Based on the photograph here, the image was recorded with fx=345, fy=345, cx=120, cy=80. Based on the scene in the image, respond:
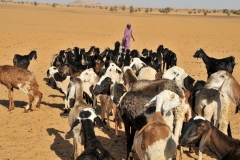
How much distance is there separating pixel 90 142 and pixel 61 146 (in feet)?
10.8

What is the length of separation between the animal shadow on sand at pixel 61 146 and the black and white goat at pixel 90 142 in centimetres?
207

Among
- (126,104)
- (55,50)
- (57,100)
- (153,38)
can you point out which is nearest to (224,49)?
(153,38)

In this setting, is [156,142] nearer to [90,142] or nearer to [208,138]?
[208,138]

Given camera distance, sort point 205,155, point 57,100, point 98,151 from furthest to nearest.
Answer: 1. point 57,100
2. point 205,155
3. point 98,151

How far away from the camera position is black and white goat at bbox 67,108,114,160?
5.07 meters

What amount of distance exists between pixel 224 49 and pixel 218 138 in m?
23.3

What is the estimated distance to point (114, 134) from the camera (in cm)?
969

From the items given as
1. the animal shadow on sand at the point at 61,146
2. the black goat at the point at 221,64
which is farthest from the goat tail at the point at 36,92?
Answer: the black goat at the point at 221,64

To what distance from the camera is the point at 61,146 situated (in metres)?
8.66

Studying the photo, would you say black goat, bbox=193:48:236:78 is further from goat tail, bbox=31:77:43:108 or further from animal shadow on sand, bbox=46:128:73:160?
animal shadow on sand, bbox=46:128:73:160

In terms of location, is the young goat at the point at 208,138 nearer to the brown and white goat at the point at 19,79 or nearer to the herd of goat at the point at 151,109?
the herd of goat at the point at 151,109

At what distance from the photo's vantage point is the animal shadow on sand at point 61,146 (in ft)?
Answer: 26.6

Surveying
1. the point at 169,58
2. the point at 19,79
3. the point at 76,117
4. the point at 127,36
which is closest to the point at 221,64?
the point at 169,58

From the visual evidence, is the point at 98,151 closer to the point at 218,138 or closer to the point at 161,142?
the point at 161,142
